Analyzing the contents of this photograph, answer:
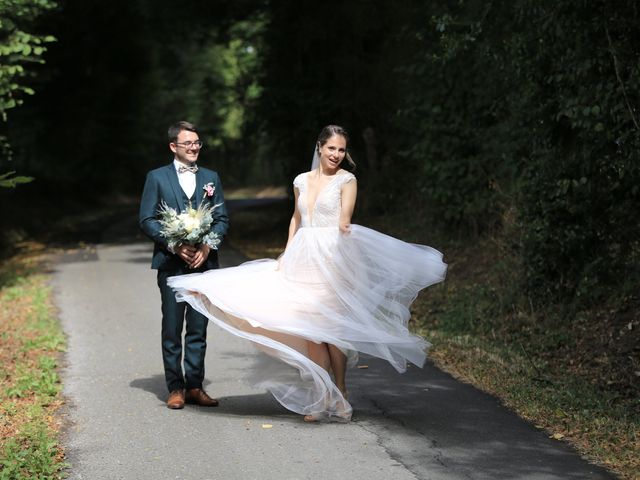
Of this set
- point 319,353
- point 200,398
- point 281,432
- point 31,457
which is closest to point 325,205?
point 319,353

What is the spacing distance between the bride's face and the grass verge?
3086mm

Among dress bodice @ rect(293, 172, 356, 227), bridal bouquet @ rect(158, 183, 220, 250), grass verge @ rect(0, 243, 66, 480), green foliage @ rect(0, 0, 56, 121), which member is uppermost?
green foliage @ rect(0, 0, 56, 121)

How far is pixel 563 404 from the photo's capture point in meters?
8.70

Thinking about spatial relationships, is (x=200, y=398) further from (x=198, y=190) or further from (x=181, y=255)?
(x=198, y=190)

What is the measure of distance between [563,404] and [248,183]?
71.0 m

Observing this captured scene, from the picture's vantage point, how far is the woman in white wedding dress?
26.5 ft

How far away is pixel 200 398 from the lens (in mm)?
8883

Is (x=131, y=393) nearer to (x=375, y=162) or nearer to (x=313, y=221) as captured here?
(x=313, y=221)

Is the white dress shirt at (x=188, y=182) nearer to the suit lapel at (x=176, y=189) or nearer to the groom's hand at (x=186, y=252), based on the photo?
the suit lapel at (x=176, y=189)

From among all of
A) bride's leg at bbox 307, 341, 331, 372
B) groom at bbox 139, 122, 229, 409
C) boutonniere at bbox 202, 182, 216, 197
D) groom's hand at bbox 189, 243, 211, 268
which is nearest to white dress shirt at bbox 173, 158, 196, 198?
groom at bbox 139, 122, 229, 409

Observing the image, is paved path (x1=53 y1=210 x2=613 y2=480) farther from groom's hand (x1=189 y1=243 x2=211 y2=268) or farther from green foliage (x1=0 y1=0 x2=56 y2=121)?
green foliage (x1=0 y1=0 x2=56 y2=121)

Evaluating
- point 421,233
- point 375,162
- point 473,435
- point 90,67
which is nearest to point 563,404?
point 473,435

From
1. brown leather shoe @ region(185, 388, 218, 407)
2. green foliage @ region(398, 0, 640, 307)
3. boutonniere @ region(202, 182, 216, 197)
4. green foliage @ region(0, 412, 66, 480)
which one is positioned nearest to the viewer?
green foliage @ region(0, 412, 66, 480)

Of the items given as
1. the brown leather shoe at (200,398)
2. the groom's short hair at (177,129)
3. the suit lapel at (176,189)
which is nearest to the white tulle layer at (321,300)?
the brown leather shoe at (200,398)
